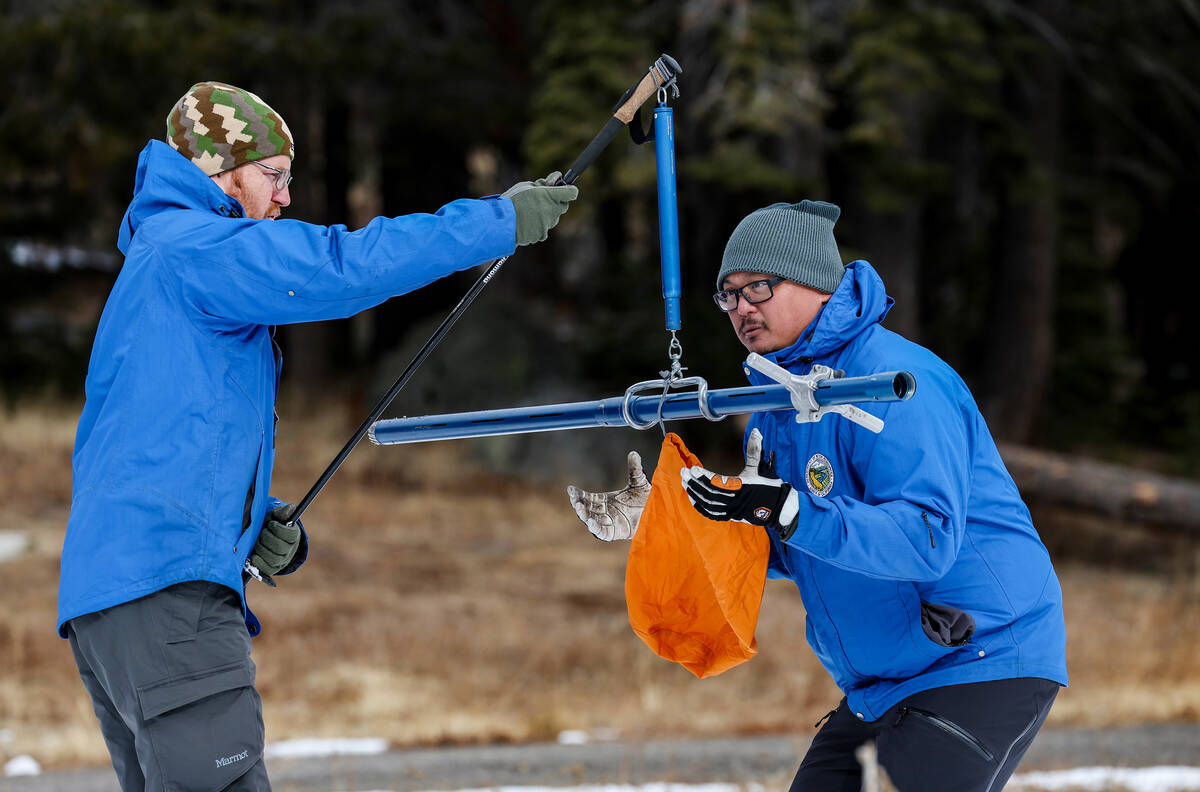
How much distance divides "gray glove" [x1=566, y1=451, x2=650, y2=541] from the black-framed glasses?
45cm

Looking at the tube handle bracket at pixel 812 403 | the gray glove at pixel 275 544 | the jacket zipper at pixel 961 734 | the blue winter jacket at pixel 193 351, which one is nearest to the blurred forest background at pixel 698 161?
the gray glove at pixel 275 544

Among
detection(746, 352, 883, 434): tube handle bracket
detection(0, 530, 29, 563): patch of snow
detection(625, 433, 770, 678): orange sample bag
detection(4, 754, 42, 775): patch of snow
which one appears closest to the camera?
detection(746, 352, 883, 434): tube handle bracket

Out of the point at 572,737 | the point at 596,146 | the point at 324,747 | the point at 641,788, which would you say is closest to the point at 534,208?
the point at 596,146

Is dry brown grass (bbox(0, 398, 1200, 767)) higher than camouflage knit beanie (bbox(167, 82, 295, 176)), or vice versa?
camouflage knit beanie (bbox(167, 82, 295, 176))

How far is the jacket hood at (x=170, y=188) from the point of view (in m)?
2.95

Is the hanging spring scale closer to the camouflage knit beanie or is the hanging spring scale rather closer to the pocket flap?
the camouflage knit beanie

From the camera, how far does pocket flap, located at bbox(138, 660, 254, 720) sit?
2758 millimetres

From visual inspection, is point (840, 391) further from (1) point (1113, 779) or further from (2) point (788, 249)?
(1) point (1113, 779)

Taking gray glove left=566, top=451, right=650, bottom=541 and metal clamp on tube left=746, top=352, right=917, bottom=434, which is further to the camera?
gray glove left=566, top=451, right=650, bottom=541

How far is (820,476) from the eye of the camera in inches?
113

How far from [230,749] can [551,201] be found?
1.45 metres

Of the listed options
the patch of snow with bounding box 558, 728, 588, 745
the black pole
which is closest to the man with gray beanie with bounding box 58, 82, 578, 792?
the black pole

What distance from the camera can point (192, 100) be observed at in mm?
3072

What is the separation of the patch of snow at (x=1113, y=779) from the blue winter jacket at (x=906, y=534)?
3.37 metres
